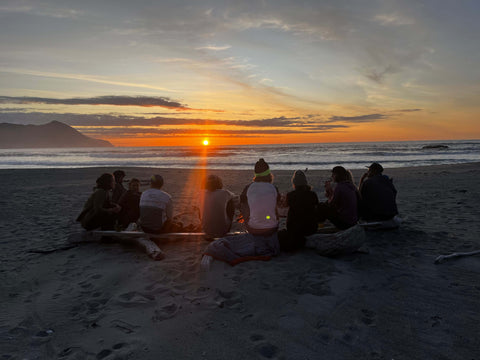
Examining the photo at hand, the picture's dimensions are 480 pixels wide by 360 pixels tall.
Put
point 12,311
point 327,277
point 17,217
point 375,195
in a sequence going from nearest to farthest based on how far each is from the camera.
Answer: point 12,311 < point 327,277 < point 375,195 < point 17,217

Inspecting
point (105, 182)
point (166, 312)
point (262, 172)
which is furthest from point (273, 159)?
point (166, 312)

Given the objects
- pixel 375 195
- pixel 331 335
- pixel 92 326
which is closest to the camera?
pixel 331 335

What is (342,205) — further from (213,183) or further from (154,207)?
(154,207)

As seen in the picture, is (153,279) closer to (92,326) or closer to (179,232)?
(92,326)

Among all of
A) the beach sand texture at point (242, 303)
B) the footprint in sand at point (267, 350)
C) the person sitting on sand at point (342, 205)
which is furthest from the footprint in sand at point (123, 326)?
the person sitting on sand at point (342, 205)

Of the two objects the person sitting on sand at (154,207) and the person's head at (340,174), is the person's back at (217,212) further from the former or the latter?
the person's head at (340,174)

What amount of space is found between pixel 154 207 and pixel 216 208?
4.25 feet

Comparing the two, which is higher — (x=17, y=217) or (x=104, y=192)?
(x=104, y=192)

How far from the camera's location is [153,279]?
4668 millimetres

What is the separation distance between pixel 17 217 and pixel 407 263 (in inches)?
425

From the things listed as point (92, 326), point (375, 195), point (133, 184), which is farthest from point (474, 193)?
point (92, 326)

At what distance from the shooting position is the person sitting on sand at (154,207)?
20.2 feet

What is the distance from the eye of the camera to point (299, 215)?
5613 mm

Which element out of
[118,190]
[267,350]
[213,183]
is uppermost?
[213,183]
